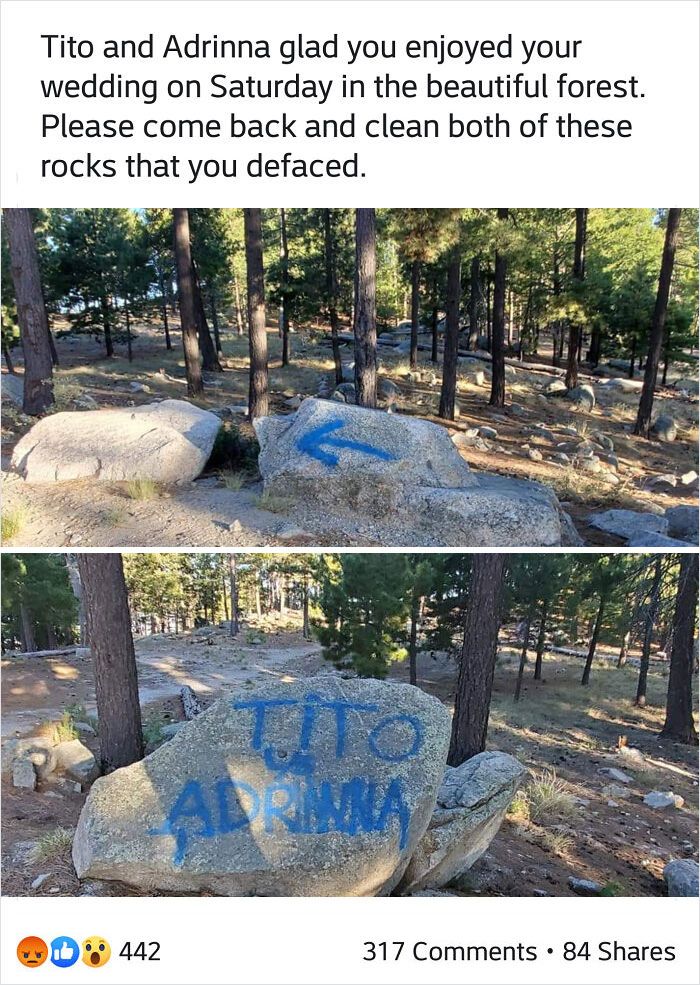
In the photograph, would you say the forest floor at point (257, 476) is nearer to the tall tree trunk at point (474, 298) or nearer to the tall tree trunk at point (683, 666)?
the tall tree trunk at point (683, 666)

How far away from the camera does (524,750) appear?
33.0 ft

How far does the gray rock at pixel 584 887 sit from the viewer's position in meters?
5.59

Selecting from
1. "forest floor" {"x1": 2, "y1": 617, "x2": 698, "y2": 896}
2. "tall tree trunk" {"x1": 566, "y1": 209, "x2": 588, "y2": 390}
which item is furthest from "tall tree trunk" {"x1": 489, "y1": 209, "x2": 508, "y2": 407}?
"forest floor" {"x1": 2, "y1": 617, "x2": 698, "y2": 896}

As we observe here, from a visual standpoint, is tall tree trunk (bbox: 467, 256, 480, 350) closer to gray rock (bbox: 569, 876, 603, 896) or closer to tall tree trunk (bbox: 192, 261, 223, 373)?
tall tree trunk (bbox: 192, 261, 223, 373)

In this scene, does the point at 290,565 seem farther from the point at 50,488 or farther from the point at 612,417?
the point at 612,417

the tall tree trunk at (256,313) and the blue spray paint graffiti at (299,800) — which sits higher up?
the tall tree trunk at (256,313)

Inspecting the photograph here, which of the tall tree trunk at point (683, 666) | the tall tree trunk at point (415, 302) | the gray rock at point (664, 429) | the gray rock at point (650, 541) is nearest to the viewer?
the gray rock at point (650, 541)

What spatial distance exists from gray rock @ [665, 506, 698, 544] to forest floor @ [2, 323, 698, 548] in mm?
360

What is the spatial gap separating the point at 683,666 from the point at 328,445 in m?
8.95

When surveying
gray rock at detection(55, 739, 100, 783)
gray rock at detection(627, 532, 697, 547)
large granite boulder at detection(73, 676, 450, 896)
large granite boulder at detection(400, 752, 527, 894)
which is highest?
gray rock at detection(627, 532, 697, 547)

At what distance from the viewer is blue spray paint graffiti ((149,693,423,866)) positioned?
4.32 meters

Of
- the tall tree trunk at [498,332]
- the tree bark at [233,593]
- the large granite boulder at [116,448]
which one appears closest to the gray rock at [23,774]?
the large granite boulder at [116,448]

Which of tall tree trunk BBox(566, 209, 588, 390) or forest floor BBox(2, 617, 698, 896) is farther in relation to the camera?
tall tree trunk BBox(566, 209, 588, 390)

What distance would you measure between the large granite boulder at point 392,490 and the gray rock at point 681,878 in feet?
10.8
